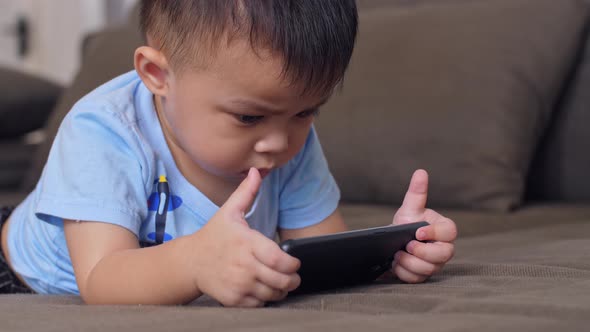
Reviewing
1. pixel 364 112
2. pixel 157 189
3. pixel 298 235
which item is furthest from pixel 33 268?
pixel 364 112

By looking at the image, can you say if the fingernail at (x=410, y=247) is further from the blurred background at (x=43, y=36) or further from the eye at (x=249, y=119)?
the blurred background at (x=43, y=36)

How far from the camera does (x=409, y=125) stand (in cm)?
176

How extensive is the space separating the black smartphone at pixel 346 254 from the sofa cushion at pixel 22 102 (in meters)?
1.64

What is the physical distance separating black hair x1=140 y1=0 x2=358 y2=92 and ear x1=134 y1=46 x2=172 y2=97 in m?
0.04

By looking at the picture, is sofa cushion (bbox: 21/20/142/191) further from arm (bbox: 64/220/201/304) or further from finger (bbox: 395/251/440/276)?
finger (bbox: 395/251/440/276)

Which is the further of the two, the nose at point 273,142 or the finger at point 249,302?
the nose at point 273,142

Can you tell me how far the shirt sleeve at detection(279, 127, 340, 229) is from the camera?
1.26 meters

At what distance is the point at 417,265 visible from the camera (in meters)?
0.97

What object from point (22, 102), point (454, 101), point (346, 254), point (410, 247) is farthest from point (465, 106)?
point (22, 102)

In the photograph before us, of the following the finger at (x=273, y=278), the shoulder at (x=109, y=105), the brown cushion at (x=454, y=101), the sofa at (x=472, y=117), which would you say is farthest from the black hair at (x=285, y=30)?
the brown cushion at (x=454, y=101)

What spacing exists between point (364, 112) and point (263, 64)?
0.91 meters

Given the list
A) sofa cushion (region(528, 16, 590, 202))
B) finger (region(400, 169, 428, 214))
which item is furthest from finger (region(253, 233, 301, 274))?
sofa cushion (region(528, 16, 590, 202))

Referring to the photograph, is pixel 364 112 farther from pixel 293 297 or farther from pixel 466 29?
pixel 293 297

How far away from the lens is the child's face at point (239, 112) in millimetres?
947
